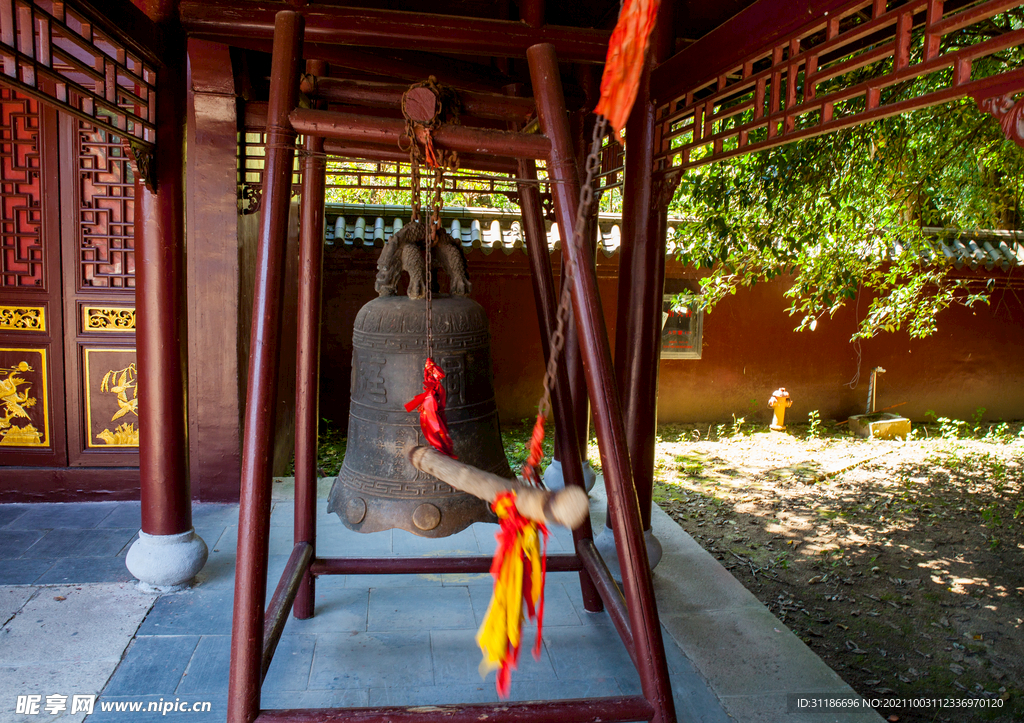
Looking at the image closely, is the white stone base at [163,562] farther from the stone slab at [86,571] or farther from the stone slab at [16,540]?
the stone slab at [16,540]

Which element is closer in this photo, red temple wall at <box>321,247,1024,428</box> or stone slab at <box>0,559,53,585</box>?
stone slab at <box>0,559,53,585</box>

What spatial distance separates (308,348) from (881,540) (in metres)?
4.67

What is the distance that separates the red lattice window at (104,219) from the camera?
15.2 ft

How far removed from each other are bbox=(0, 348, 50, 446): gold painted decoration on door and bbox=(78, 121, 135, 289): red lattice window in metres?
0.67

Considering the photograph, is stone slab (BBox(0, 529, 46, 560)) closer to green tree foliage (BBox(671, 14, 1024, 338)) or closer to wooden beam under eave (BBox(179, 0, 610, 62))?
wooden beam under eave (BBox(179, 0, 610, 62))

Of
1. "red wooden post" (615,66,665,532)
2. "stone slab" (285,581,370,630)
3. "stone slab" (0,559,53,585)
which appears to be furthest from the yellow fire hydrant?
"stone slab" (0,559,53,585)

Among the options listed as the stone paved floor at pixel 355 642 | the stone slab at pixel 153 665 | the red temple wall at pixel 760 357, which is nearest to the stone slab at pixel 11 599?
the stone paved floor at pixel 355 642

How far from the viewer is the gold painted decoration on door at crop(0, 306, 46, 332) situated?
4652 mm

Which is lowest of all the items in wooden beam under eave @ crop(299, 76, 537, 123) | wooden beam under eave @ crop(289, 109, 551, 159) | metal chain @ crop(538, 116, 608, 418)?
metal chain @ crop(538, 116, 608, 418)

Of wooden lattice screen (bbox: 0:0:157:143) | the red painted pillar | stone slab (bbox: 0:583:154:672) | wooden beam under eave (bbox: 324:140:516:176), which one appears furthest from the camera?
the red painted pillar

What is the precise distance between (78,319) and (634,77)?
4.39 metres

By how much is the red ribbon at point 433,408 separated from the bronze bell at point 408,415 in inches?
8.4

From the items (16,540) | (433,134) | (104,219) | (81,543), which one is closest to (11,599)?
(81,543)

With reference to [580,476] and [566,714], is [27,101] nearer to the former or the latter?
[580,476]
